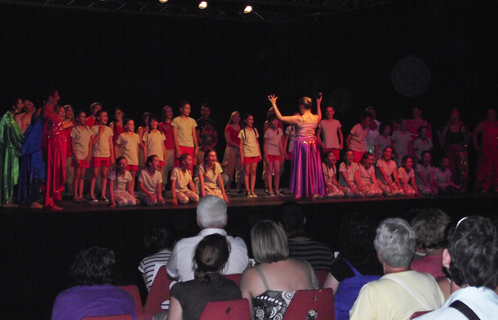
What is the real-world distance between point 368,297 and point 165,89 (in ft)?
27.1

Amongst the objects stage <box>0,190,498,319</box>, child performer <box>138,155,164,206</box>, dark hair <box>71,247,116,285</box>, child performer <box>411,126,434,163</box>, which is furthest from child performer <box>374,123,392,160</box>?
dark hair <box>71,247,116,285</box>

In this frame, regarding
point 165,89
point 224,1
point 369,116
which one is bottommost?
point 369,116

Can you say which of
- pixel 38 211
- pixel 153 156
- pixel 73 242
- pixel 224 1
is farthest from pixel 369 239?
pixel 224 1

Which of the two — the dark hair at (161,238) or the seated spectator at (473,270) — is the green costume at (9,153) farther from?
the seated spectator at (473,270)

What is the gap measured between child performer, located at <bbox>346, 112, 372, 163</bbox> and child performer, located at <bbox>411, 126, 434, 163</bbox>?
87 cm

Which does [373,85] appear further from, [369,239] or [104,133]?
[369,239]

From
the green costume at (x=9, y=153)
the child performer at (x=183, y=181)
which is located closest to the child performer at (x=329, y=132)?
the child performer at (x=183, y=181)

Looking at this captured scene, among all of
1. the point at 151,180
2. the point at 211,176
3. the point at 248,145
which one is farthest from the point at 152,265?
the point at 248,145

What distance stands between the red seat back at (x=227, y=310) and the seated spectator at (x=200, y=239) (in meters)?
0.66

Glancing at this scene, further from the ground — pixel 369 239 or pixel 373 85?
pixel 373 85

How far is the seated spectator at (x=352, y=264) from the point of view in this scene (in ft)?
8.38

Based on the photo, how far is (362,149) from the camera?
28.6ft

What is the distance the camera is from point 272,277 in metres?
2.51

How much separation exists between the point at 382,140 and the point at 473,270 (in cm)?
779
